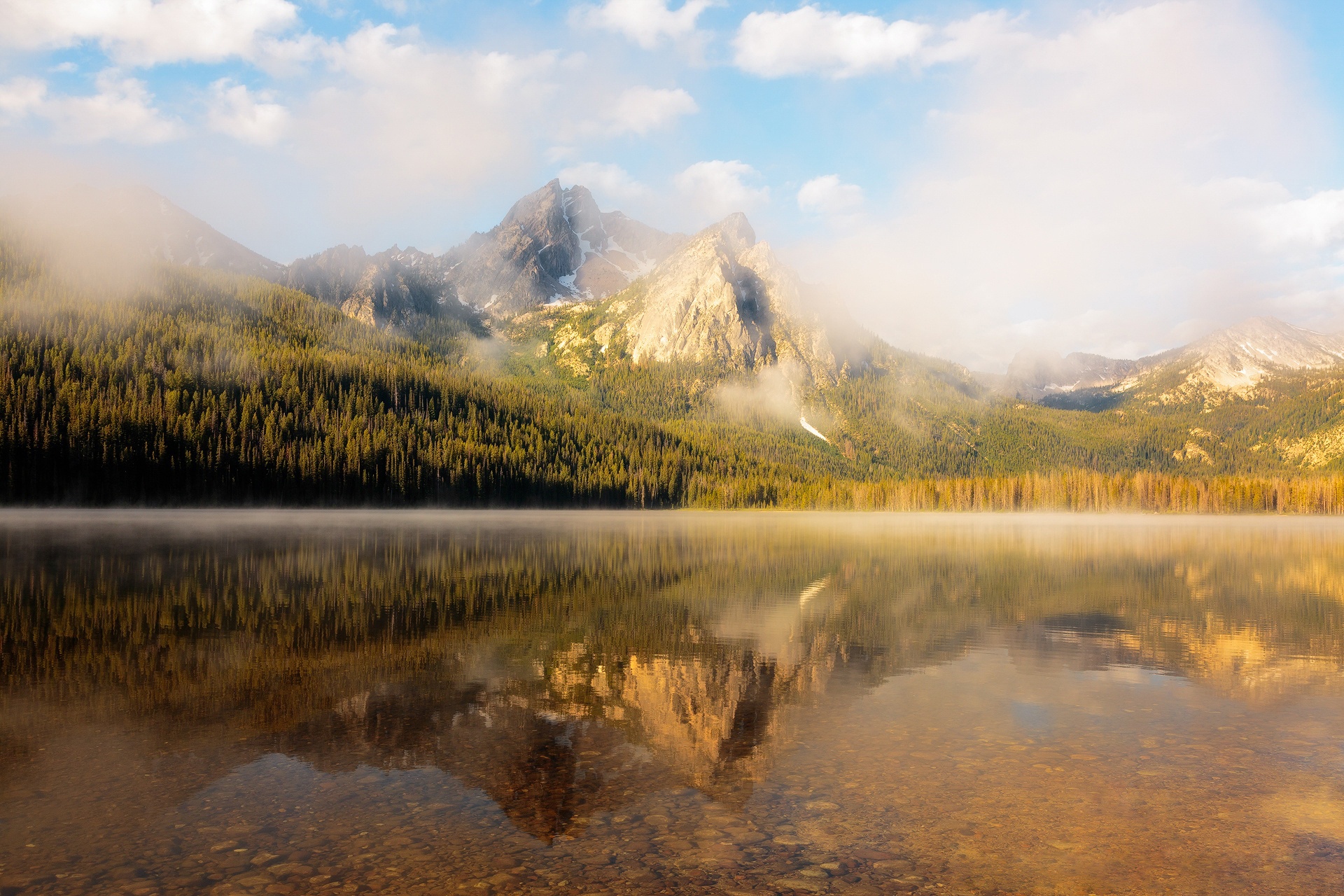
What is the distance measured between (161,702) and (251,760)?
471cm

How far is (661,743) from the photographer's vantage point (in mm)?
13383

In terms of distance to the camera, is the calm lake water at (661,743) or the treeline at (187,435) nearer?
the calm lake water at (661,743)

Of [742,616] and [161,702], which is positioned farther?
[742,616]

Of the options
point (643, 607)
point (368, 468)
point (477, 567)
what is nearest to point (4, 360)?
point (368, 468)

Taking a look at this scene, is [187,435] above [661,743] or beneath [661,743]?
above

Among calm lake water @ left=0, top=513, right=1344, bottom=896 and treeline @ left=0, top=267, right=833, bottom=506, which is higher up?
treeline @ left=0, top=267, right=833, bottom=506

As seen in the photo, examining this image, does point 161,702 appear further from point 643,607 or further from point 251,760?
point 643,607

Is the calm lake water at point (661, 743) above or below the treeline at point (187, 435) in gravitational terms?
below

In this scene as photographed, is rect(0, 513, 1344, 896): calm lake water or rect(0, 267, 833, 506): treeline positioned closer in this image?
rect(0, 513, 1344, 896): calm lake water

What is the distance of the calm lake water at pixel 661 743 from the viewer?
29.2 feet

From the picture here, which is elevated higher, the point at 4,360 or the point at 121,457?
the point at 4,360

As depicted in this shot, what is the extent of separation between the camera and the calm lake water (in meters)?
8.89

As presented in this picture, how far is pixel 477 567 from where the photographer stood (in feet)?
148

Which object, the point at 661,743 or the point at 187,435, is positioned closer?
the point at 661,743
